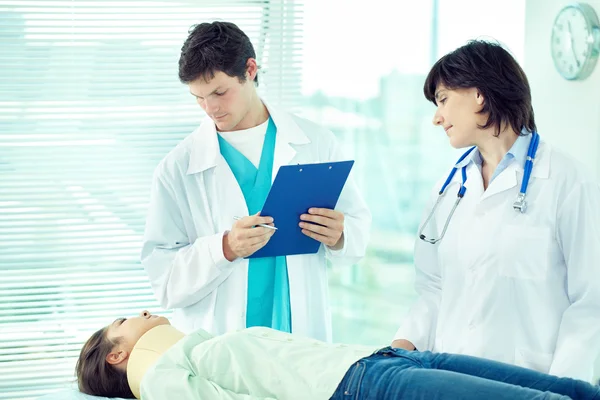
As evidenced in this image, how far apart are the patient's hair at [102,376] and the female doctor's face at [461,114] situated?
3.87ft

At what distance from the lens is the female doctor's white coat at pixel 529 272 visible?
5.89ft

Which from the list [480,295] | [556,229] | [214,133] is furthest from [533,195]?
[214,133]

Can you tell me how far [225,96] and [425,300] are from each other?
872mm

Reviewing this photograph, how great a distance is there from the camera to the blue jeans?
1562mm

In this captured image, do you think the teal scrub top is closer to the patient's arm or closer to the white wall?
the patient's arm

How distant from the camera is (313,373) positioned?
1.79 m

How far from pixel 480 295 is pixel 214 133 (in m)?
1.02

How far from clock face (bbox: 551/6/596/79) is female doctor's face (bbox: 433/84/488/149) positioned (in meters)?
1.39

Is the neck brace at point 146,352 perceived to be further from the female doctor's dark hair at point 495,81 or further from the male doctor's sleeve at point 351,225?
the female doctor's dark hair at point 495,81

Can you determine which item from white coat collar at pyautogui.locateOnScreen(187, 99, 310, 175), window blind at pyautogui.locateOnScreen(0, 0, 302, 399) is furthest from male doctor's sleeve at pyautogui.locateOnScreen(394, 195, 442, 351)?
window blind at pyautogui.locateOnScreen(0, 0, 302, 399)

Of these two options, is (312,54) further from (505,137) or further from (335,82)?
(505,137)

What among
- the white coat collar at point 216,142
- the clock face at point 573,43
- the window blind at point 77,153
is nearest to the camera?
the white coat collar at point 216,142

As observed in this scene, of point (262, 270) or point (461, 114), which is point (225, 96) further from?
point (461, 114)

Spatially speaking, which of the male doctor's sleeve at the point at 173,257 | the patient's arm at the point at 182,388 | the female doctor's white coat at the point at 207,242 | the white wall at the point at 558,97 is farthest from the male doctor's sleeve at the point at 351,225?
the white wall at the point at 558,97
